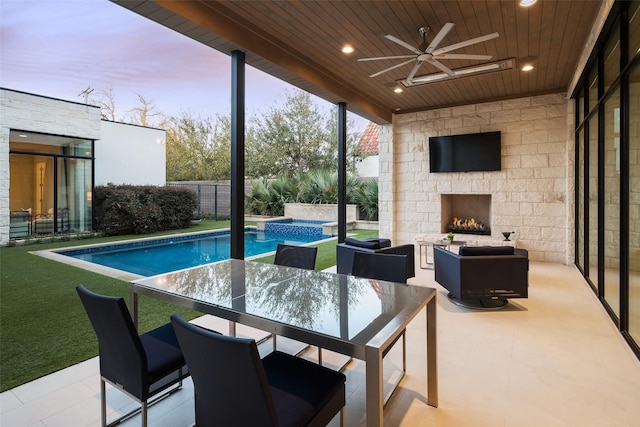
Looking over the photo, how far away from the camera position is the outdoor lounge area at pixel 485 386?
1824 mm

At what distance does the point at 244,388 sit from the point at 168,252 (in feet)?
23.2

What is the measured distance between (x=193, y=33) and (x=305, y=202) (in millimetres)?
9027

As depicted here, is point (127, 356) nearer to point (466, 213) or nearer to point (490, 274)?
point (490, 274)

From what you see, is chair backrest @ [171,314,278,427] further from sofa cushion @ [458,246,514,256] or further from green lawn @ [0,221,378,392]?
sofa cushion @ [458,246,514,256]

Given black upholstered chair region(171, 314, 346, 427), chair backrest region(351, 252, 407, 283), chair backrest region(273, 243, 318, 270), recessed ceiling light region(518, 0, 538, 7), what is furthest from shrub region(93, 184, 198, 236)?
recessed ceiling light region(518, 0, 538, 7)

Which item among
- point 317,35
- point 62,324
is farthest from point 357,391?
point 317,35

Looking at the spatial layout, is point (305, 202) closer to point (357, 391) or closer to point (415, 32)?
point (415, 32)

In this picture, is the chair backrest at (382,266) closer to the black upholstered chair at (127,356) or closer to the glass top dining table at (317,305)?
the glass top dining table at (317,305)

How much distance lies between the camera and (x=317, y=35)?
12.6 ft

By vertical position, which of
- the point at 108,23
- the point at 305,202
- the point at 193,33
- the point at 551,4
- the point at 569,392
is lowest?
the point at 569,392

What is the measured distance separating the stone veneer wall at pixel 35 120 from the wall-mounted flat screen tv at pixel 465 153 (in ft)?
27.6

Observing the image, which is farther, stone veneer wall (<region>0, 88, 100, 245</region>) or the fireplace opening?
stone veneer wall (<region>0, 88, 100, 245</region>)

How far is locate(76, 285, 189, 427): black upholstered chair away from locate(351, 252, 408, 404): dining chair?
142 centimetres

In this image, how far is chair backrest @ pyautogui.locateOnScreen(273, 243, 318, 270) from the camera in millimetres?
2879
